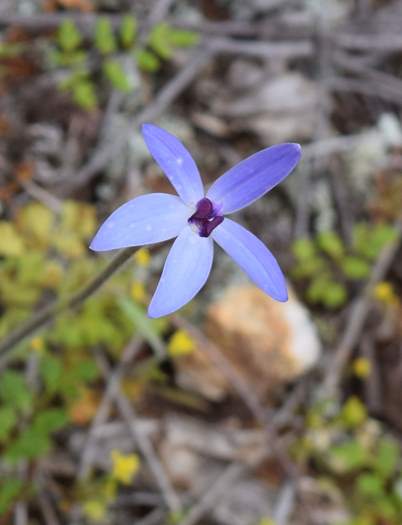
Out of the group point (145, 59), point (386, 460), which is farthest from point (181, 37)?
point (386, 460)

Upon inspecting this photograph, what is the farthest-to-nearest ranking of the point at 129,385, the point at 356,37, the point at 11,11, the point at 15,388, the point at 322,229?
the point at 356,37 < the point at 322,229 < the point at 11,11 < the point at 129,385 < the point at 15,388

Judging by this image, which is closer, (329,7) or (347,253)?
(347,253)

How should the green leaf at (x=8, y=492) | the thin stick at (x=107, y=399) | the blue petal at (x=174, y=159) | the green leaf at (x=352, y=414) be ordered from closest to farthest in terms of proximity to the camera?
1. the blue petal at (x=174, y=159)
2. the green leaf at (x=8, y=492)
3. the thin stick at (x=107, y=399)
4. the green leaf at (x=352, y=414)

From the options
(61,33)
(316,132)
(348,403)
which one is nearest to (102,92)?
(61,33)

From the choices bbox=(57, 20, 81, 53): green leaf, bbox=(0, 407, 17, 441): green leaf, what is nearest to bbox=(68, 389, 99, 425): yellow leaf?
bbox=(0, 407, 17, 441): green leaf

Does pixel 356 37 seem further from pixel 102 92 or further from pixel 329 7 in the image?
pixel 102 92

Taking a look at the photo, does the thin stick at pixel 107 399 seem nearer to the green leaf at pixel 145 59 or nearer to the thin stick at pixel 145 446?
the thin stick at pixel 145 446

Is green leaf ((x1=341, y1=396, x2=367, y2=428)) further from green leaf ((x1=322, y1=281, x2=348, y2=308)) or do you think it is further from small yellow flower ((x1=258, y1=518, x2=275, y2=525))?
small yellow flower ((x1=258, y1=518, x2=275, y2=525))

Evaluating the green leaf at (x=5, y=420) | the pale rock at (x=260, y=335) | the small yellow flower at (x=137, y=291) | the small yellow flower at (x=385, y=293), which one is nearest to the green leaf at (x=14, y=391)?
the green leaf at (x=5, y=420)
